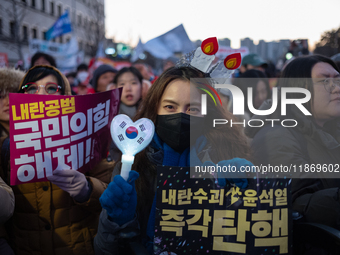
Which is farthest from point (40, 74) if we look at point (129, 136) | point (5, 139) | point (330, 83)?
point (330, 83)

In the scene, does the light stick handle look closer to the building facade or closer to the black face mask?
the black face mask

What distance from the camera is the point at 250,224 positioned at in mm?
1349

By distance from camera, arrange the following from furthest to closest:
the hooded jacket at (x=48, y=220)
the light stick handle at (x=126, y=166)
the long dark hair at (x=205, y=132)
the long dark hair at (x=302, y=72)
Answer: the long dark hair at (x=302, y=72), the hooded jacket at (x=48, y=220), the long dark hair at (x=205, y=132), the light stick handle at (x=126, y=166)

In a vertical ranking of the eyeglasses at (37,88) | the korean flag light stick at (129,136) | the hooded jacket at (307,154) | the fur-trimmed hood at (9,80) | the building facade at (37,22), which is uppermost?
the building facade at (37,22)

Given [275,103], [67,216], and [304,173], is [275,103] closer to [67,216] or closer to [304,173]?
[304,173]

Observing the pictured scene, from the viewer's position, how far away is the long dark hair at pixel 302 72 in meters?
2.05

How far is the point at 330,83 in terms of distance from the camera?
1.97 meters

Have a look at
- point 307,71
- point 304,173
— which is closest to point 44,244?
point 304,173

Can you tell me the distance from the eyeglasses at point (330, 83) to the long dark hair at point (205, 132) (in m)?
0.67

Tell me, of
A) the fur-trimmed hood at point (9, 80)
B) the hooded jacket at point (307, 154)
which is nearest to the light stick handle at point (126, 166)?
the hooded jacket at point (307, 154)

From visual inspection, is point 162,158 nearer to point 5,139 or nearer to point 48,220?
point 48,220

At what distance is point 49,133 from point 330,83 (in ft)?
6.20

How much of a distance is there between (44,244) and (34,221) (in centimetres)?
17

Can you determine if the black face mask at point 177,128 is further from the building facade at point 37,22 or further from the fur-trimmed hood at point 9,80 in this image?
the building facade at point 37,22
